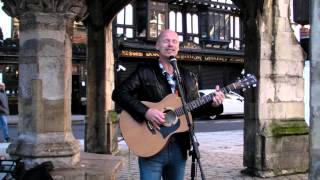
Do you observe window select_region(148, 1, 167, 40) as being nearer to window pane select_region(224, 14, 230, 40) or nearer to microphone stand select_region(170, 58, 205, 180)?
window pane select_region(224, 14, 230, 40)

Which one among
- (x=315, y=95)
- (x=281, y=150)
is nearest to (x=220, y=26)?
(x=281, y=150)

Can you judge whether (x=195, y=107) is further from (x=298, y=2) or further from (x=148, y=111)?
(x=298, y=2)

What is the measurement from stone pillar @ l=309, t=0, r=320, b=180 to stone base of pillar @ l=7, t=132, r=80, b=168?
10.5ft

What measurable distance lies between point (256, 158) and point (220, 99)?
16.4ft

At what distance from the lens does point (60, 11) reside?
6.31 metres

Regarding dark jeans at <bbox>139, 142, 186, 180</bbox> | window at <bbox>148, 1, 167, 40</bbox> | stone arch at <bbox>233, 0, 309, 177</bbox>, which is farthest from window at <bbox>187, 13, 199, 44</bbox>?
dark jeans at <bbox>139, 142, 186, 180</bbox>

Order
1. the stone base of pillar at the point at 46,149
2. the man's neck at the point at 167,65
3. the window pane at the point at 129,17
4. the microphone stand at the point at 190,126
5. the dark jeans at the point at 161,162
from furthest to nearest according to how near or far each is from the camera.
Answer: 1. the window pane at the point at 129,17
2. the stone base of pillar at the point at 46,149
3. the man's neck at the point at 167,65
4. the dark jeans at the point at 161,162
5. the microphone stand at the point at 190,126

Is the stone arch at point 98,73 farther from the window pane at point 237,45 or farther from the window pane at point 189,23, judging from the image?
the window pane at point 237,45

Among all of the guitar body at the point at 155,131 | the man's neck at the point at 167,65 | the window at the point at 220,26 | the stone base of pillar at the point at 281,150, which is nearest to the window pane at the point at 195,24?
the window at the point at 220,26

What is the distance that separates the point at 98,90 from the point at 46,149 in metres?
5.91

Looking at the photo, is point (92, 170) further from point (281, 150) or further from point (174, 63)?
point (281, 150)

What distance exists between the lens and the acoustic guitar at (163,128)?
14.0 feet

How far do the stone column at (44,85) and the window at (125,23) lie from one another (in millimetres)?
25455

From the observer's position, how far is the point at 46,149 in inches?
241
